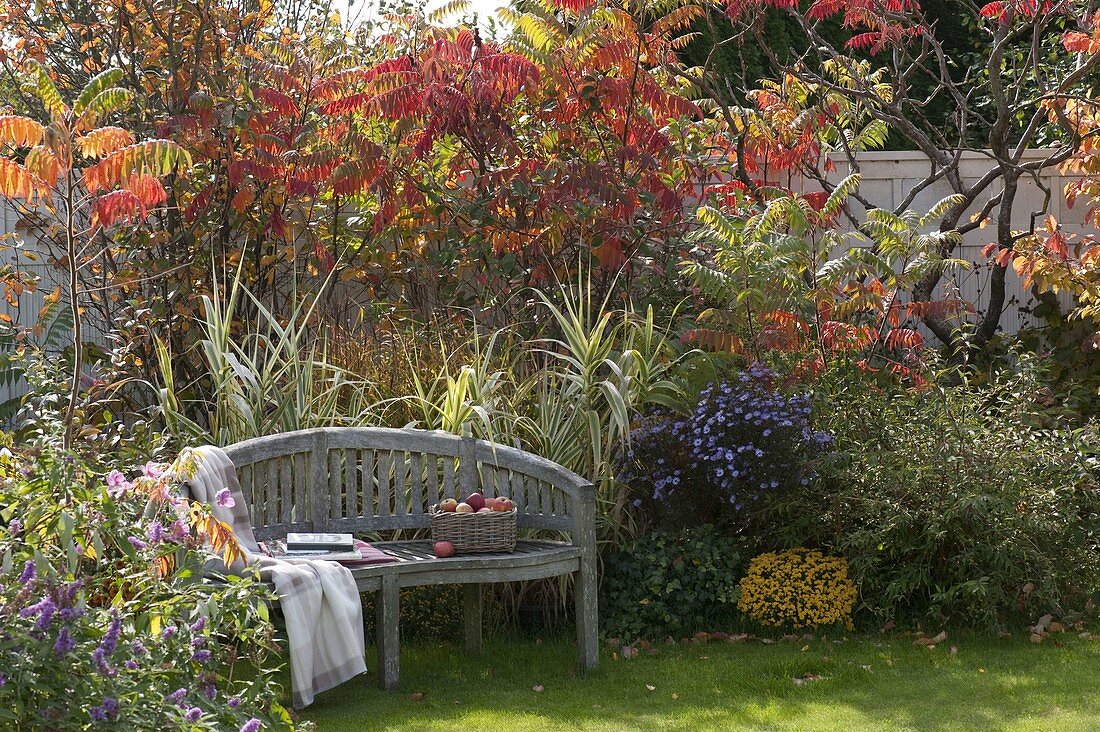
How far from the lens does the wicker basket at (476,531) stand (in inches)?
195

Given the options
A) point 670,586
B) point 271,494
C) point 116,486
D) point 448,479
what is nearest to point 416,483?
point 448,479

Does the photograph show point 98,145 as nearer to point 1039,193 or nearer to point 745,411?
point 745,411

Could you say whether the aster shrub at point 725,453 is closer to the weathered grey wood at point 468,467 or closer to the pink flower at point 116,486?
the weathered grey wood at point 468,467

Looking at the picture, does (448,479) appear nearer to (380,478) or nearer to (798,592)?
(380,478)

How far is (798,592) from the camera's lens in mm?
5629

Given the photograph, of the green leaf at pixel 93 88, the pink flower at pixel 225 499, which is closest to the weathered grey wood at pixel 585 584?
the pink flower at pixel 225 499

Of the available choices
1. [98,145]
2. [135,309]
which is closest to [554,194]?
[135,309]

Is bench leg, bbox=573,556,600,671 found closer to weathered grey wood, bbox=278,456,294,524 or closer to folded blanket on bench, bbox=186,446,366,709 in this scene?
folded blanket on bench, bbox=186,446,366,709

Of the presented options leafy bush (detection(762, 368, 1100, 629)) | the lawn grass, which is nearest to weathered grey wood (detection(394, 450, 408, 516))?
the lawn grass

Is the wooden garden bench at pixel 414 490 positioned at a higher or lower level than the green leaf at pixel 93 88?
lower

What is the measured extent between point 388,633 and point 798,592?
1903mm

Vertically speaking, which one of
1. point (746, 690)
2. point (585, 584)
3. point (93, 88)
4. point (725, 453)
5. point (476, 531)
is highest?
point (93, 88)

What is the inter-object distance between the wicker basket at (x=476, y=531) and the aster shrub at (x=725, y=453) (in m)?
1.04

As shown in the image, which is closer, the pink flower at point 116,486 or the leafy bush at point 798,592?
the pink flower at point 116,486
